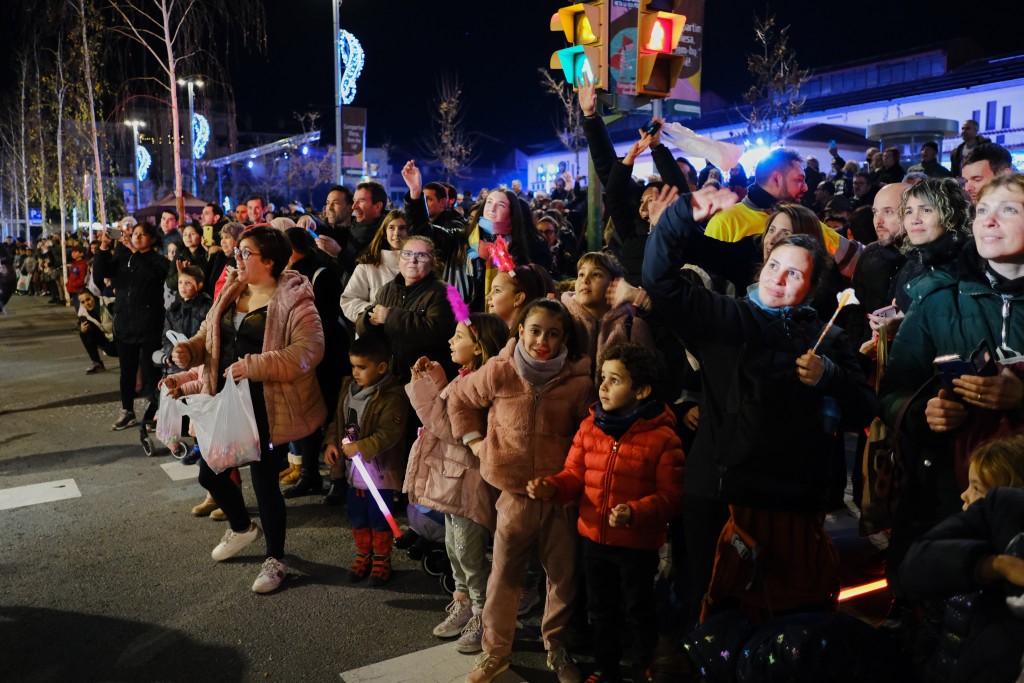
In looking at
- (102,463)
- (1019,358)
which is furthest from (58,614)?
(1019,358)

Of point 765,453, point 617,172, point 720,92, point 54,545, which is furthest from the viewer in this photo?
point 720,92

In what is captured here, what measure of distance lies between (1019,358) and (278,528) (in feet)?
13.4

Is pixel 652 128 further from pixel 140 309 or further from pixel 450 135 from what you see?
pixel 450 135

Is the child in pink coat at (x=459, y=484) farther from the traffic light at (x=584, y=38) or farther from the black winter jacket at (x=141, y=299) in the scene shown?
the black winter jacket at (x=141, y=299)

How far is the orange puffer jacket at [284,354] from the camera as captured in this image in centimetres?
504

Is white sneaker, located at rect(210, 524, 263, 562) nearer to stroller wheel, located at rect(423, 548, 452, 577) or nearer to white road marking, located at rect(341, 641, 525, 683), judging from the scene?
stroller wheel, located at rect(423, 548, 452, 577)

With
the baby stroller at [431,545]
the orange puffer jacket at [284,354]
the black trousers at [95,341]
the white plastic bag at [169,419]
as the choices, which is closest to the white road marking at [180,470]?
the white plastic bag at [169,419]

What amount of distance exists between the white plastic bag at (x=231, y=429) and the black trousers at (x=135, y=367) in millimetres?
4004

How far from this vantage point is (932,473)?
3225 millimetres

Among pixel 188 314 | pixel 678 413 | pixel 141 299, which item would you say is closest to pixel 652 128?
pixel 678 413

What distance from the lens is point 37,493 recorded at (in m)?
6.95

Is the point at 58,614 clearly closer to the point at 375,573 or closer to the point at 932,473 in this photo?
the point at 375,573

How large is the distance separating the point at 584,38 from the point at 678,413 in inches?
177

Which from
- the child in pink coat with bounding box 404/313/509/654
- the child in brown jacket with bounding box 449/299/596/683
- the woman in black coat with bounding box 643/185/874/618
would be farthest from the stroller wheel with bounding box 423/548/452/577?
the woman in black coat with bounding box 643/185/874/618
